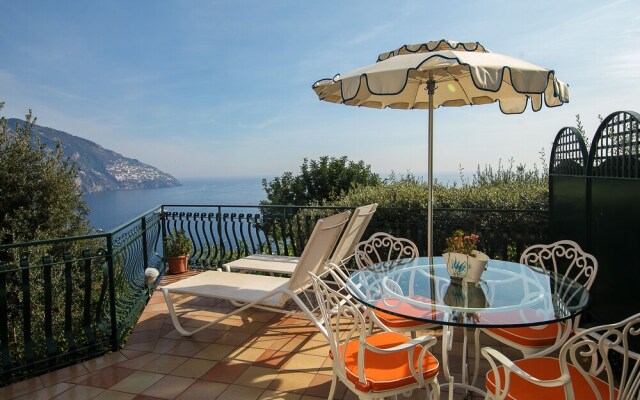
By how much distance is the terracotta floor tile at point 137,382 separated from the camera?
266 centimetres

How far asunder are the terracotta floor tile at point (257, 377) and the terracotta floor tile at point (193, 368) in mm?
332

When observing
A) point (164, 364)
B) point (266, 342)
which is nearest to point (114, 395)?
point (164, 364)

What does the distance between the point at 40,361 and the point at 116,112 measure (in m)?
48.2

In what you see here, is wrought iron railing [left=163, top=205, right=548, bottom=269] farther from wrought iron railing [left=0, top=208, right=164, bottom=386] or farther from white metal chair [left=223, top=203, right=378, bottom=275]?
white metal chair [left=223, top=203, right=378, bottom=275]

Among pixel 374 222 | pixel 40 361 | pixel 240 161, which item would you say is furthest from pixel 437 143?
pixel 240 161

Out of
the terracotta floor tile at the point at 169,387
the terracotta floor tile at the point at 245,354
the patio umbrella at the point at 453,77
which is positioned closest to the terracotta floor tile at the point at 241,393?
the terracotta floor tile at the point at 169,387

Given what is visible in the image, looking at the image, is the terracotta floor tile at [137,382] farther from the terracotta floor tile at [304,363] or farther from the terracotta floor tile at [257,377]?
the terracotta floor tile at [304,363]

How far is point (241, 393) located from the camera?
8.43ft

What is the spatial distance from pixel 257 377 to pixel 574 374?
2.03 metres

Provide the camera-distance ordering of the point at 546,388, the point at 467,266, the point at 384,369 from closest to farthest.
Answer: the point at 546,388, the point at 384,369, the point at 467,266

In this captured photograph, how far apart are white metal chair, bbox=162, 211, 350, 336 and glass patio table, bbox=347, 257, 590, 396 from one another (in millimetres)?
496

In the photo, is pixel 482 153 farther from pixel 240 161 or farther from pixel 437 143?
pixel 240 161

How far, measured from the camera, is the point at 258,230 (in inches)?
238

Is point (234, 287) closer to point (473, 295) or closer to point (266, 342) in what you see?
point (266, 342)
